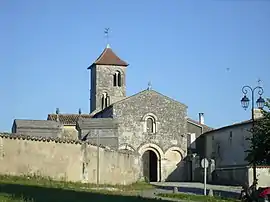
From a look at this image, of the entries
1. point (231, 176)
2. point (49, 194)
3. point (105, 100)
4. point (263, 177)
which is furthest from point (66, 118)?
point (49, 194)

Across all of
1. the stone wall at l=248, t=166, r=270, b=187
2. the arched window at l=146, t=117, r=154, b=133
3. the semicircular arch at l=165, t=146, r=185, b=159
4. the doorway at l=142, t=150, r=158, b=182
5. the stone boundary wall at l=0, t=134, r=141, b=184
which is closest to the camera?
the stone boundary wall at l=0, t=134, r=141, b=184

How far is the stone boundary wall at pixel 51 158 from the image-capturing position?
3259 cm

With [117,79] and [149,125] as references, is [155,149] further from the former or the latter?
[117,79]

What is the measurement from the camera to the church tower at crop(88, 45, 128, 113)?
286 ft

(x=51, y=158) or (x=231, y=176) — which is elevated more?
(x=51, y=158)

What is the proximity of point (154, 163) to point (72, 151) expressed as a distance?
3368cm

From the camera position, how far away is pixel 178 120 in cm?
6812

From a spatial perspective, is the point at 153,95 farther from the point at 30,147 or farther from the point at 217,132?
the point at 30,147

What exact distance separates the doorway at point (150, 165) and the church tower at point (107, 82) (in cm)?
2027

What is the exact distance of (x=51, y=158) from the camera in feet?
112

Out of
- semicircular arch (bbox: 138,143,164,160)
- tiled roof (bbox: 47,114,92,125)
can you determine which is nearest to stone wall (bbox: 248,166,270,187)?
semicircular arch (bbox: 138,143,164,160)

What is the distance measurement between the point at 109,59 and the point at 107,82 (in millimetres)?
3896

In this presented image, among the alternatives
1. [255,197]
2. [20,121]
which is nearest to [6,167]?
[255,197]

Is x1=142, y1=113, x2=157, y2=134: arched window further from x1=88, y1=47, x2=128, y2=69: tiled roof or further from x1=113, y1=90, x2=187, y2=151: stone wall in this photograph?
x1=88, y1=47, x2=128, y2=69: tiled roof
